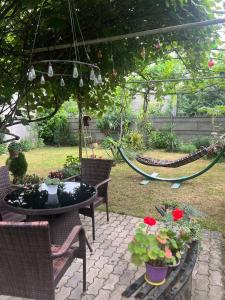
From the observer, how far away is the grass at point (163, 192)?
457cm

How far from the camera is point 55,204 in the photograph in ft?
9.47

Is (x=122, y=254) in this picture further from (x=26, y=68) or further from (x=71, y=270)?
(x=26, y=68)

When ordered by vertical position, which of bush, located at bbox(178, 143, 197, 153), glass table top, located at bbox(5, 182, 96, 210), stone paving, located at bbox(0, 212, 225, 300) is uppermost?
glass table top, located at bbox(5, 182, 96, 210)

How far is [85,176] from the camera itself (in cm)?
432

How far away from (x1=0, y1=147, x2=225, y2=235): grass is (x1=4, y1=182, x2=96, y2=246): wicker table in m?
1.36

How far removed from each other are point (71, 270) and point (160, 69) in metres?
4.74

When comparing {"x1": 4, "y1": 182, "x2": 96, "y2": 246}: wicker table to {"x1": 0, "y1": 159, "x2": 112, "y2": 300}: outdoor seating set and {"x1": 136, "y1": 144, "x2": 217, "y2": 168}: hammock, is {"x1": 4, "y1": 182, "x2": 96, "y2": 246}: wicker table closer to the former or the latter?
{"x1": 0, "y1": 159, "x2": 112, "y2": 300}: outdoor seating set

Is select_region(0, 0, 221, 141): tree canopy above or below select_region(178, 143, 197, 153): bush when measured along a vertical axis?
above

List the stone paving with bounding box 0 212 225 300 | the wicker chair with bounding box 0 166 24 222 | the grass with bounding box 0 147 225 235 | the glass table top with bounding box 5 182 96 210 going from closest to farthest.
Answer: the stone paving with bounding box 0 212 225 300 < the glass table top with bounding box 5 182 96 210 < the wicker chair with bounding box 0 166 24 222 < the grass with bounding box 0 147 225 235

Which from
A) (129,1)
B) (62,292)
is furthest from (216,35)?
(62,292)

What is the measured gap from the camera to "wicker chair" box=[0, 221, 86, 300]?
178 centimetres

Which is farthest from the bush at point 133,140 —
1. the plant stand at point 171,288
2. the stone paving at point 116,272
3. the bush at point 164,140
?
the plant stand at point 171,288

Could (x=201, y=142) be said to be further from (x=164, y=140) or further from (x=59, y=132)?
(x=59, y=132)

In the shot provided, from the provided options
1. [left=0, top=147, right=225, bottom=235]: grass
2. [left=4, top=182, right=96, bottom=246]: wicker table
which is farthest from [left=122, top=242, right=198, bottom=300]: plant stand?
[left=0, top=147, right=225, bottom=235]: grass
